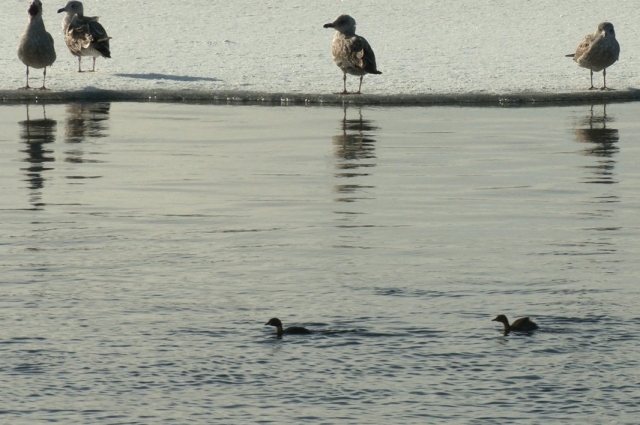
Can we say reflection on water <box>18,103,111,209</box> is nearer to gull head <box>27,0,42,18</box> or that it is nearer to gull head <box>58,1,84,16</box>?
gull head <box>27,0,42,18</box>

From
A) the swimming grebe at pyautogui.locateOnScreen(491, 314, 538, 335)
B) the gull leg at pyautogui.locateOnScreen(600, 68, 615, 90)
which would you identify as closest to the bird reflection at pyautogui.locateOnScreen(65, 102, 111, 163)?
the gull leg at pyautogui.locateOnScreen(600, 68, 615, 90)

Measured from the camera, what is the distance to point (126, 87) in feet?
74.9

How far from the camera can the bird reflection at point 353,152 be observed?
13.9 meters

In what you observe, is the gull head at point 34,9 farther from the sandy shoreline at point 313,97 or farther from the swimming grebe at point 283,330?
the swimming grebe at point 283,330

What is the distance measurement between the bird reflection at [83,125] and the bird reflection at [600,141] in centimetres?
586

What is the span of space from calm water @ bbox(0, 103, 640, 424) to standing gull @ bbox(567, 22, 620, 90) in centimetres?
618

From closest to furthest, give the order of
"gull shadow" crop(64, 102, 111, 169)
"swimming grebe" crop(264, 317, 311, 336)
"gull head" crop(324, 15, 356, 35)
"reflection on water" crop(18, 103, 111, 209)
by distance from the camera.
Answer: "swimming grebe" crop(264, 317, 311, 336)
"reflection on water" crop(18, 103, 111, 209)
"gull shadow" crop(64, 102, 111, 169)
"gull head" crop(324, 15, 356, 35)

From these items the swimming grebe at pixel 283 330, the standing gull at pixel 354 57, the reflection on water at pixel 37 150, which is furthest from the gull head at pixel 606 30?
A: the swimming grebe at pixel 283 330

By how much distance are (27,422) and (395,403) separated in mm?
1869

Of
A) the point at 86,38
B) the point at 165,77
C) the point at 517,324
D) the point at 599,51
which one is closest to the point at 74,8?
the point at 86,38

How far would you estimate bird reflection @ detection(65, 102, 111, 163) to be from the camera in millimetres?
16469

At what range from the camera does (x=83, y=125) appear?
754 inches

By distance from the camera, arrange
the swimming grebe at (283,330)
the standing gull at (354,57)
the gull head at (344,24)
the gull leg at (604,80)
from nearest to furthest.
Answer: the swimming grebe at (283,330) < the standing gull at (354,57) < the gull leg at (604,80) < the gull head at (344,24)

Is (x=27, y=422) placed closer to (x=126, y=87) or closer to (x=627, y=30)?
(x=126, y=87)
